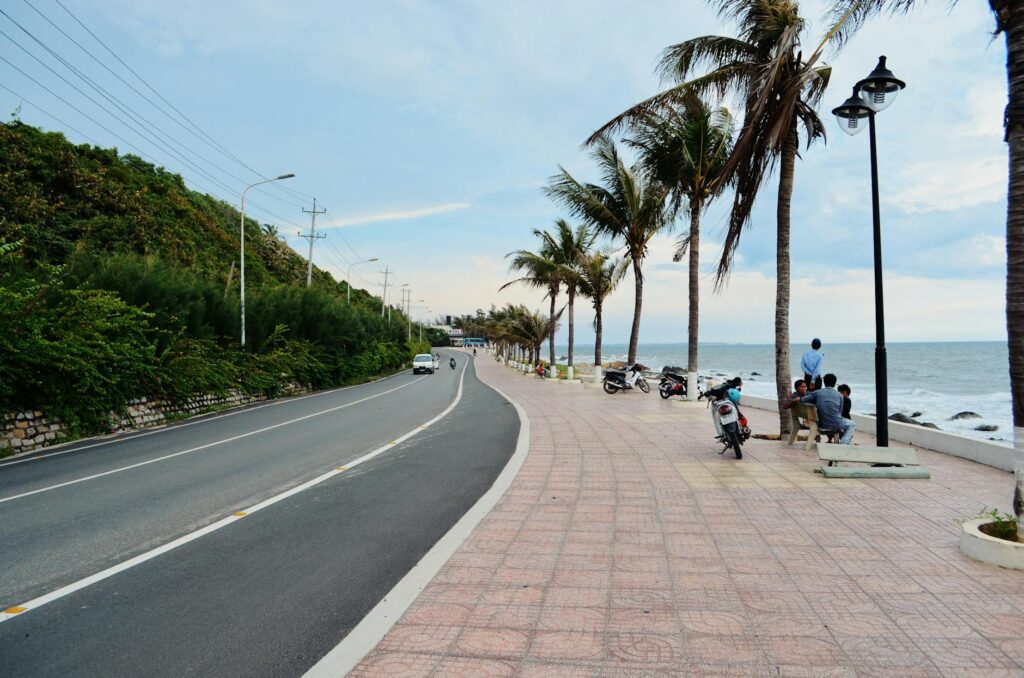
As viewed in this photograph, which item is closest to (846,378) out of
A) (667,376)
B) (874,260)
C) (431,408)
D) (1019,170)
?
(667,376)

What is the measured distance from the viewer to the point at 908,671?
3.12 m

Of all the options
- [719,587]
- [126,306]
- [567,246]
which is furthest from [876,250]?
[567,246]

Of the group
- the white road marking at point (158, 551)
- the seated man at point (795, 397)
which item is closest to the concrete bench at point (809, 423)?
the seated man at point (795, 397)

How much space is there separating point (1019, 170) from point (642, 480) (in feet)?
16.2

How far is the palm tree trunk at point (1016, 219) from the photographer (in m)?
4.91

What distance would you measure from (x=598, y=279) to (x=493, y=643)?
27630 mm

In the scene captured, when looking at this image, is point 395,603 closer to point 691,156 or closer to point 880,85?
point 880,85

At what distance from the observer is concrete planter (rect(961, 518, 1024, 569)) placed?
14.9 ft

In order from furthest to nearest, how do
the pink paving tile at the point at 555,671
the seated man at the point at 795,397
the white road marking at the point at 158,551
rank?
the seated man at the point at 795,397
the white road marking at the point at 158,551
the pink paving tile at the point at 555,671

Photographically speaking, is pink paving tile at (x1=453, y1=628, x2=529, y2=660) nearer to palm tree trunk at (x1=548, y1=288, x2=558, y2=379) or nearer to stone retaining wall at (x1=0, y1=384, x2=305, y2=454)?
stone retaining wall at (x1=0, y1=384, x2=305, y2=454)

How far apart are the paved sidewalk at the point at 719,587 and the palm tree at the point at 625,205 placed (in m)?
17.5

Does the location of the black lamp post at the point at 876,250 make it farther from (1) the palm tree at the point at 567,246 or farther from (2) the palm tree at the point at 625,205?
(1) the palm tree at the point at 567,246

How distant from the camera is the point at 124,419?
1526 cm

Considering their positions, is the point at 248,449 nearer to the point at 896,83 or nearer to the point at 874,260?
the point at 874,260
